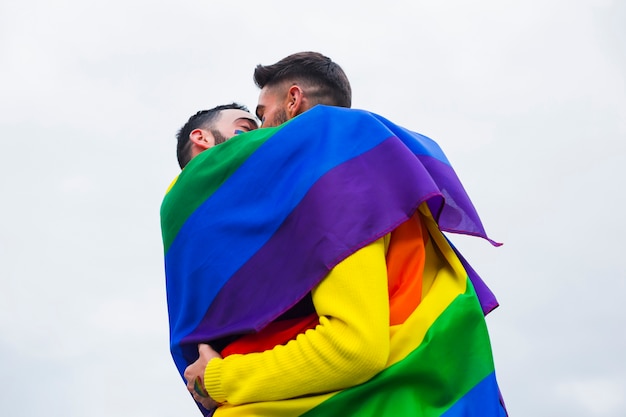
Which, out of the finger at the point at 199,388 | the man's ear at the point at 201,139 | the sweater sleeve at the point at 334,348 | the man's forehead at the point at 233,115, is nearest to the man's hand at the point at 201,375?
the finger at the point at 199,388

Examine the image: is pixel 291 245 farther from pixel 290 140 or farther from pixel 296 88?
pixel 296 88

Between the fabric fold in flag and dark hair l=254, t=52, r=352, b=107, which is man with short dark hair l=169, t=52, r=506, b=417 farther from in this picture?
dark hair l=254, t=52, r=352, b=107

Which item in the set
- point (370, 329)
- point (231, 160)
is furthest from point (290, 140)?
point (370, 329)

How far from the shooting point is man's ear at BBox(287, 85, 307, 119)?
2.67 m

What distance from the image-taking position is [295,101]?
2.69 meters

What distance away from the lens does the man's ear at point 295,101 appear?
2674mm

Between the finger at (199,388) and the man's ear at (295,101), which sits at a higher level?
the man's ear at (295,101)

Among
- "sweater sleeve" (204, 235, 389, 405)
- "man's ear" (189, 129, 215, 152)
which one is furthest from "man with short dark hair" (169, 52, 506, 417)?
"man's ear" (189, 129, 215, 152)

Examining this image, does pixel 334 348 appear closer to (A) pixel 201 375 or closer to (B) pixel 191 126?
(A) pixel 201 375

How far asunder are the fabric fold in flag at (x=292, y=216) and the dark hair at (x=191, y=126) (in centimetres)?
54

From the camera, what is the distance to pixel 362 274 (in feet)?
6.11

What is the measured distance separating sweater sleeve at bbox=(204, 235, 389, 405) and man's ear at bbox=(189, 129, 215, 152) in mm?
936

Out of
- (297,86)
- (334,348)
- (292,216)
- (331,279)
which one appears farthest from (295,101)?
(334,348)

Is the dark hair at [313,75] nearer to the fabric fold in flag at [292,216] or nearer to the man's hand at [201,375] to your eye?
the fabric fold in flag at [292,216]
